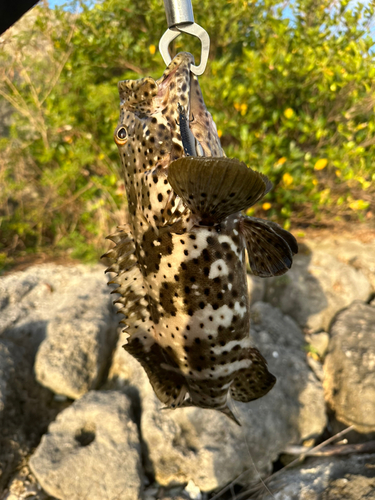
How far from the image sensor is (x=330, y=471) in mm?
3658

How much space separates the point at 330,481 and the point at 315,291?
2.75 m

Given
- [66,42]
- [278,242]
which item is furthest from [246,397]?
[66,42]

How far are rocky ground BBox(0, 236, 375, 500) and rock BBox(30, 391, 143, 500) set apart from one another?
11 mm

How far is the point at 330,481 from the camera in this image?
3.52 m

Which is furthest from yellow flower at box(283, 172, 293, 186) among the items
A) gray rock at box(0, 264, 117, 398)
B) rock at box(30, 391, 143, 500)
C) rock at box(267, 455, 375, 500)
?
rock at box(30, 391, 143, 500)

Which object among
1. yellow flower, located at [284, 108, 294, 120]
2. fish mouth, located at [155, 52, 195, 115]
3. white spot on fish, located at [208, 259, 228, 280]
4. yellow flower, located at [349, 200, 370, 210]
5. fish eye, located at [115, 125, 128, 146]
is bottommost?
white spot on fish, located at [208, 259, 228, 280]

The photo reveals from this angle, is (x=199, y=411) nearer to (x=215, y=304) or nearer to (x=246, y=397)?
(x=246, y=397)

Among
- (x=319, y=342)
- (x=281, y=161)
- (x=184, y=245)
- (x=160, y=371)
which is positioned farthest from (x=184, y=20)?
(x=319, y=342)

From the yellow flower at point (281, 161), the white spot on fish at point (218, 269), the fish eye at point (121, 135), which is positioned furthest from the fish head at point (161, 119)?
the yellow flower at point (281, 161)

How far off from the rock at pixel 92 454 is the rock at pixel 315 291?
2962mm

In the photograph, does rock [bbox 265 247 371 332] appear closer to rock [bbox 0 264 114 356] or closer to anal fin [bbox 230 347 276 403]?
rock [bbox 0 264 114 356]

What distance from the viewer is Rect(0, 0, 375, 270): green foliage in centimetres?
528

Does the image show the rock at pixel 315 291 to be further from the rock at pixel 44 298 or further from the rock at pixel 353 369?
the rock at pixel 44 298

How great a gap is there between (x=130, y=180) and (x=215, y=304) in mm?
623
